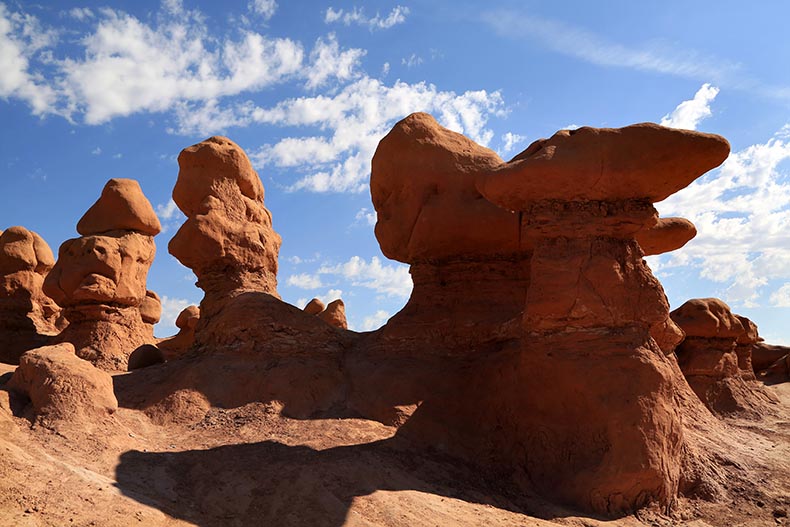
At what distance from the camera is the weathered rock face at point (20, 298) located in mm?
15805

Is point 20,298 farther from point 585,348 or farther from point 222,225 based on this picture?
point 585,348

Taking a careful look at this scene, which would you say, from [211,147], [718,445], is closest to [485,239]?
[718,445]

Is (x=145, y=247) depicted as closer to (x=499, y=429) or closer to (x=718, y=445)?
(x=499, y=429)

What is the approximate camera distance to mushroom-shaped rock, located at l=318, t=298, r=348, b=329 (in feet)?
60.9

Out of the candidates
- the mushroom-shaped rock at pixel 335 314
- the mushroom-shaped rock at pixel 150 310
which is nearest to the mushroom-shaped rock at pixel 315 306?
the mushroom-shaped rock at pixel 335 314

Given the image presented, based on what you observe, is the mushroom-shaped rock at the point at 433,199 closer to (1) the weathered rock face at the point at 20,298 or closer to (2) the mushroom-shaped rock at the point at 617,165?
(2) the mushroom-shaped rock at the point at 617,165

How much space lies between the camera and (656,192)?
8.02 meters

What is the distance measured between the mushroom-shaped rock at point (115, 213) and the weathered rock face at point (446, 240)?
687cm

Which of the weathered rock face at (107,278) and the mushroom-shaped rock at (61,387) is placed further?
the weathered rock face at (107,278)

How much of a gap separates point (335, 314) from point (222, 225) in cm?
785

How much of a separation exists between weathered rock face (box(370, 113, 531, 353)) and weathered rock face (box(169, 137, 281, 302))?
2.45m

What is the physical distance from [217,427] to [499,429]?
11.8 feet

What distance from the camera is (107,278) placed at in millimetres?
13992

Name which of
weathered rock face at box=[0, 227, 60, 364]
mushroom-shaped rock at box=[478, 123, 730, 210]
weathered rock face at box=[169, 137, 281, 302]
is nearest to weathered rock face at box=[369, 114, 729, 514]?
mushroom-shaped rock at box=[478, 123, 730, 210]
